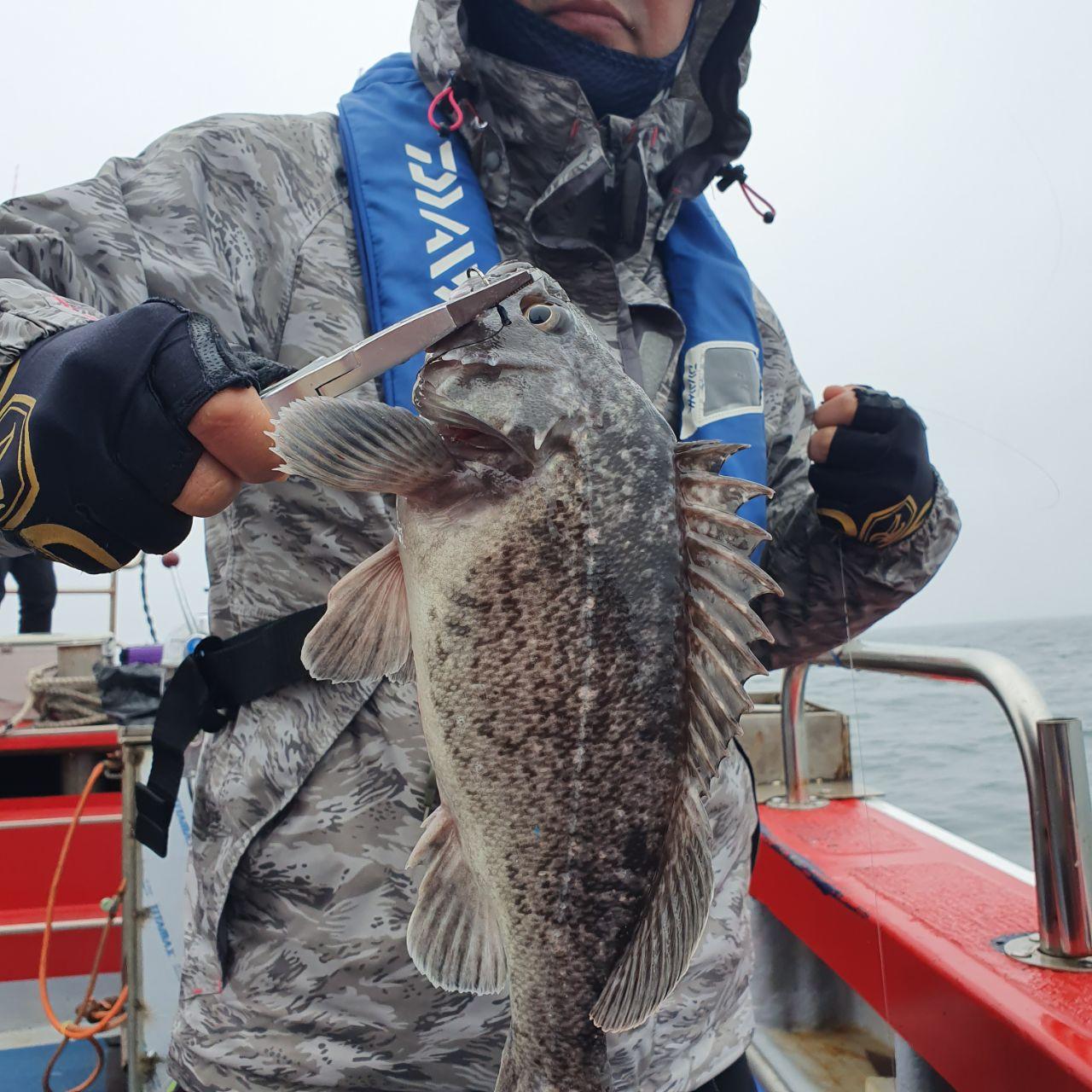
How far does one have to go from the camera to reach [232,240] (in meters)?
1.59

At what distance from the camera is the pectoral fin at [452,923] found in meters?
1.15

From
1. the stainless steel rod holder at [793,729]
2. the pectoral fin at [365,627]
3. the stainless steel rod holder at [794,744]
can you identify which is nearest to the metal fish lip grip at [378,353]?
the pectoral fin at [365,627]

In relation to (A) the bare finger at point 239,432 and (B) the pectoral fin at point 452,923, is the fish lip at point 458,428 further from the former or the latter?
(B) the pectoral fin at point 452,923

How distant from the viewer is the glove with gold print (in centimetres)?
172

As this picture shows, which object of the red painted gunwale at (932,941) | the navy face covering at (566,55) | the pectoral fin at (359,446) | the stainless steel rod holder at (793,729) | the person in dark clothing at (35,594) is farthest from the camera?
the person in dark clothing at (35,594)

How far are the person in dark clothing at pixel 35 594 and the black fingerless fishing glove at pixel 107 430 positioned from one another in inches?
279

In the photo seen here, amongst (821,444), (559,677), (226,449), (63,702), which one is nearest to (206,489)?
(226,449)

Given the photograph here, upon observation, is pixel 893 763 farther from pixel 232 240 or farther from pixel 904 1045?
pixel 232 240

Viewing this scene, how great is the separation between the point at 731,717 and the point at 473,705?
0.34 metres

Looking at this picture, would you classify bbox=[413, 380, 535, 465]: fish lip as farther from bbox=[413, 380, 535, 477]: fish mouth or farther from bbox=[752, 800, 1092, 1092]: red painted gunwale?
bbox=[752, 800, 1092, 1092]: red painted gunwale

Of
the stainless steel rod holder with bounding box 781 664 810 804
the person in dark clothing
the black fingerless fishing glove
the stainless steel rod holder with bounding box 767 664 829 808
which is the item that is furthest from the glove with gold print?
the person in dark clothing

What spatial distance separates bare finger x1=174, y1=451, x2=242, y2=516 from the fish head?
0.28 metres

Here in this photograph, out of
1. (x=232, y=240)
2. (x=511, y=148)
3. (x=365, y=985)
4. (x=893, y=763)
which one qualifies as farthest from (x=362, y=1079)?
(x=893, y=763)

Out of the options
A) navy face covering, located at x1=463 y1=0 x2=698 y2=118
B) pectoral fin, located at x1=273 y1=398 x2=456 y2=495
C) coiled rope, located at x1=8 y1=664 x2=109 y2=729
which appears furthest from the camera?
coiled rope, located at x1=8 y1=664 x2=109 y2=729
